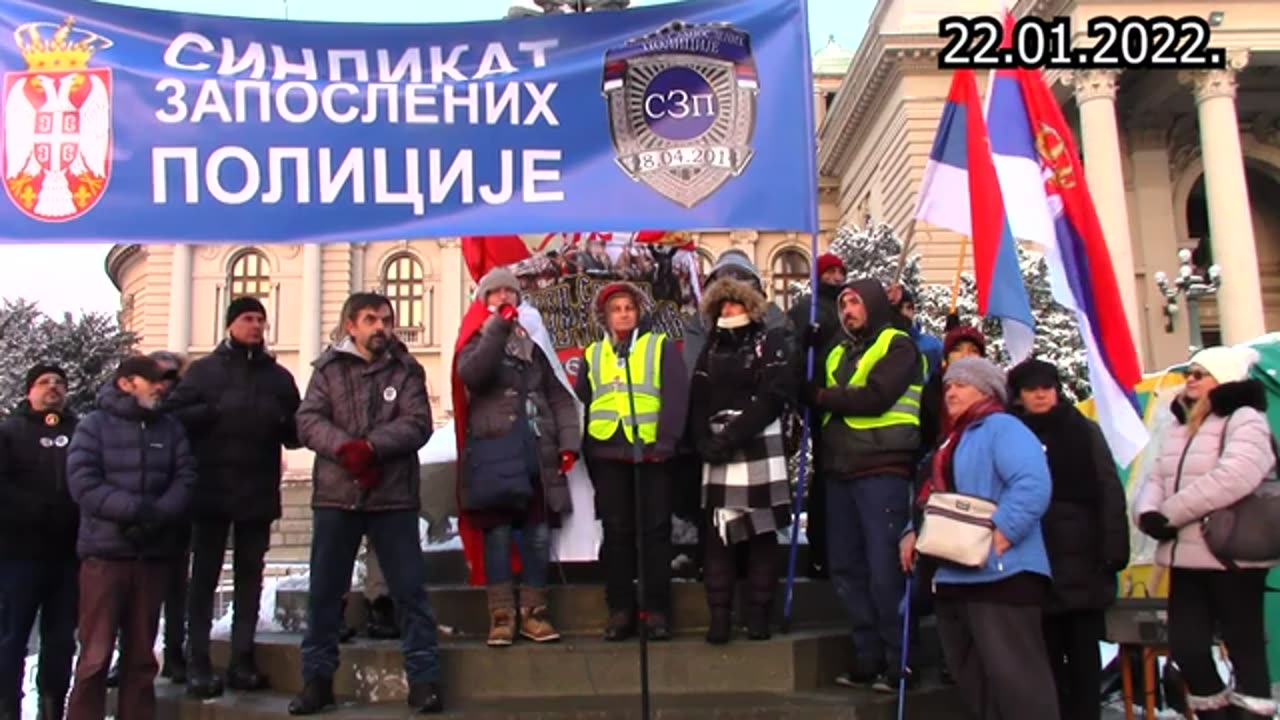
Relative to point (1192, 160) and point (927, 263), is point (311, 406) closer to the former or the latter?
point (927, 263)

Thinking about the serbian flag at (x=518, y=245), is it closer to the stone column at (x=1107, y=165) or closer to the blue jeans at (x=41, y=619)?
the blue jeans at (x=41, y=619)

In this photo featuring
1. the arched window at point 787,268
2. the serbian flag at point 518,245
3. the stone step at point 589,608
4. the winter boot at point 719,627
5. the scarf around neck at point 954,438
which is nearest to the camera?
the scarf around neck at point 954,438

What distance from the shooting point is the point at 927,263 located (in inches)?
1387

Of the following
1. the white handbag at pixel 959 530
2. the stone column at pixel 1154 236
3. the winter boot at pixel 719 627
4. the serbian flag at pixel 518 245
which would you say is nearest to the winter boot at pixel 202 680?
the winter boot at pixel 719 627

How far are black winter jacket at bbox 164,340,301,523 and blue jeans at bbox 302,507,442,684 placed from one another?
781 millimetres

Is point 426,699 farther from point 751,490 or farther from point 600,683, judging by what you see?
point 751,490

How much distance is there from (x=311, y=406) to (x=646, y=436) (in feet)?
5.55

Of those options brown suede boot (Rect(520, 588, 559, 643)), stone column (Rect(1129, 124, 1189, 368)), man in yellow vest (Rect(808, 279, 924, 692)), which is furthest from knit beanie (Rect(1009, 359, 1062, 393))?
stone column (Rect(1129, 124, 1189, 368))

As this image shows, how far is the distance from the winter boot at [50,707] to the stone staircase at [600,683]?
75 cm

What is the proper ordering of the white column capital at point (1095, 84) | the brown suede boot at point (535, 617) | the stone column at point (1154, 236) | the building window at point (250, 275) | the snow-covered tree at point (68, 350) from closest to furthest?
the brown suede boot at point (535, 617) < the snow-covered tree at point (68, 350) < the white column capital at point (1095, 84) < the stone column at point (1154, 236) < the building window at point (250, 275)

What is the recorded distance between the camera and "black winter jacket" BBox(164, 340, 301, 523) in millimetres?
5902

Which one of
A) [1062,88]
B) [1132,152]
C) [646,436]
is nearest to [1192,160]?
[1132,152]

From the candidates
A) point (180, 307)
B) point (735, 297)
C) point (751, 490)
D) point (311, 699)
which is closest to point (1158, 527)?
point (751, 490)

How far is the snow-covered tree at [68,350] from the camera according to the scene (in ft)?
84.9
